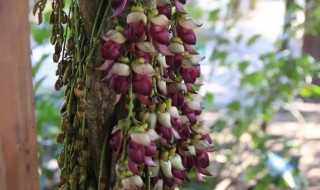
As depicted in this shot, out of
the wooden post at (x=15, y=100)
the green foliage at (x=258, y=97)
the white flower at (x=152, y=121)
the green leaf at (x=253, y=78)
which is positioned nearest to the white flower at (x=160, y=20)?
the white flower at (x=152, y=121)

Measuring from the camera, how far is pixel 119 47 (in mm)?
572

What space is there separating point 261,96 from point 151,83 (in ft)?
7.21

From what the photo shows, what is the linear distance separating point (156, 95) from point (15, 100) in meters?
0.38

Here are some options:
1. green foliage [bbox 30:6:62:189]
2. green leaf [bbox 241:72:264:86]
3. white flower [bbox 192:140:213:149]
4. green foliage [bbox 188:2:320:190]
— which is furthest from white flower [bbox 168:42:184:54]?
green leaf [bbox 241:72:264:86]

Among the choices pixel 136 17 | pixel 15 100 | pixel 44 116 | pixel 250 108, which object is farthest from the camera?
pixel 250 108

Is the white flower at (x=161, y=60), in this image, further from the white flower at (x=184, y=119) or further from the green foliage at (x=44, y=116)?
the green foliage at (x=44, y=116)

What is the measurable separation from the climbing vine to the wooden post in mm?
194

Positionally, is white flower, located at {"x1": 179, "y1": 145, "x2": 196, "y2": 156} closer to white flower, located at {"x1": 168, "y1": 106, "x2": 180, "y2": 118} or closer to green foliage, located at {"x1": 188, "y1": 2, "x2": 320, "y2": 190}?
white flower, located at {"x1": 168, "y1": 106, "x2": 180, "y2": 118}

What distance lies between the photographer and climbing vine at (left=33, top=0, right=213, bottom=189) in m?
0.58

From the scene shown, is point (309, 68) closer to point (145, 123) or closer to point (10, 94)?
point (10, 94)

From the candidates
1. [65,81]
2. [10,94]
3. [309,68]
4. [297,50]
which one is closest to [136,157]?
[65,81]

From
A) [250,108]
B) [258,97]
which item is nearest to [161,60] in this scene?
[250,108]

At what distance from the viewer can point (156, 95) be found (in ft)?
2.00

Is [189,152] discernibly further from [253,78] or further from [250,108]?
[250,108]
